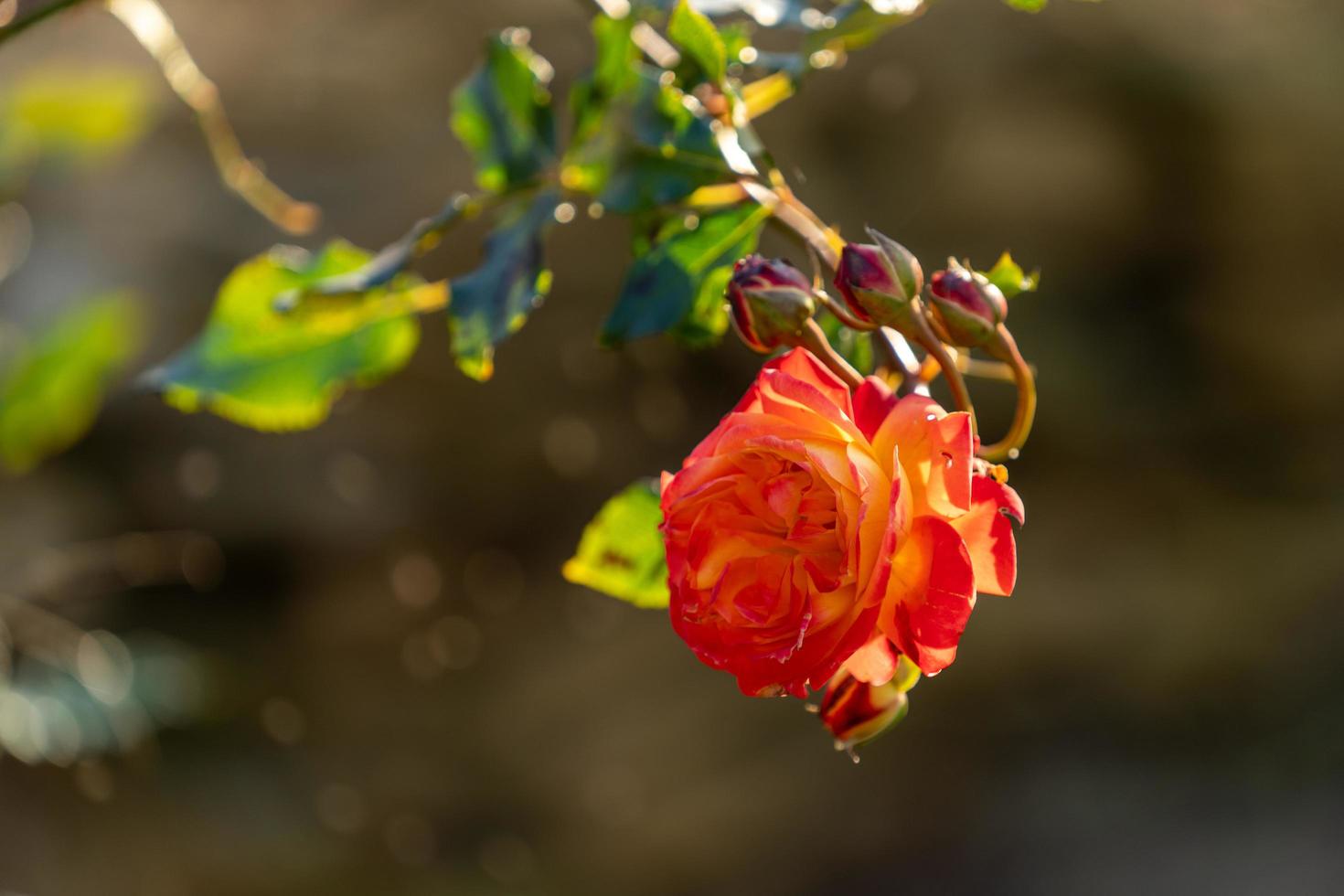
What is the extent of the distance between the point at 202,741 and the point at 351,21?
3.21ft

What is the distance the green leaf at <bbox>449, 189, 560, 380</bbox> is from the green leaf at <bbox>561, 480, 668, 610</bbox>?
0.08 metres

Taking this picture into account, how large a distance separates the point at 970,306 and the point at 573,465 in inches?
49.1

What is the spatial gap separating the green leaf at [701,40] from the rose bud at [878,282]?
4.2 inches

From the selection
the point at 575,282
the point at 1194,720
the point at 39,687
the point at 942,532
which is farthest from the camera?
the point at 1194,720

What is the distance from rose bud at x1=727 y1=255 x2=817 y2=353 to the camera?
1.22 feet

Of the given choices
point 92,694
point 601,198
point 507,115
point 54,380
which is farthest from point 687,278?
point 92,694

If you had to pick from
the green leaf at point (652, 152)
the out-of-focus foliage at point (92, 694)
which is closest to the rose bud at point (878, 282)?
the green leaf at point (652, 152)

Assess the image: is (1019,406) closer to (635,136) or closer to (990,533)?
(990,533)

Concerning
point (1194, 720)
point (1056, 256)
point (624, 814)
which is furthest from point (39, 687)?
point (1194, 720)

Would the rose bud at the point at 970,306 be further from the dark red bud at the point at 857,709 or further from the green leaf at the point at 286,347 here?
the green leaf at the point at 286,347

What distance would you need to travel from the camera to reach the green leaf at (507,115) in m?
0.54

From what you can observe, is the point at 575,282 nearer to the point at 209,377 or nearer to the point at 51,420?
the point at 51,420

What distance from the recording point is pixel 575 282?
1534 mm

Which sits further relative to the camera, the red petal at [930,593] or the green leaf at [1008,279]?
the green leaf at [1008,279]
